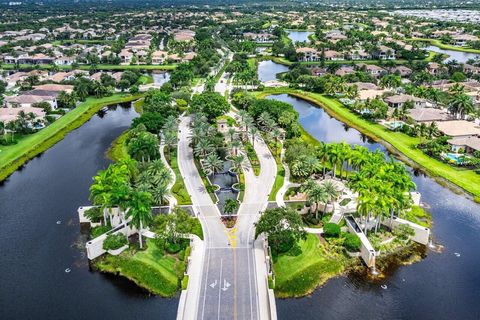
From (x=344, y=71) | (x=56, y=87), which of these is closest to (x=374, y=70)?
(x=344, y=71)

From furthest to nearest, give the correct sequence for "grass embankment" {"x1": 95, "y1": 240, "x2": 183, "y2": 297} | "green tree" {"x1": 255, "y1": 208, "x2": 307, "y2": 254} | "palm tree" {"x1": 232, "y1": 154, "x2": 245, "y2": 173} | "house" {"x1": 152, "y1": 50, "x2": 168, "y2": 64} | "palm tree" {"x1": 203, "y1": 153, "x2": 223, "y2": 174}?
1. "house" {"x1": 152, "y1": 50, "x2": 168, "y2": 64}
2. "palm tree" {"x1": 232, "y1": 154, "x2": 245, "y2": 173}
3. "palm tree" {"x1": 203, "y1": 153, "x2": 223, "y2": 174}
4. "green tree" {"x1": 255, "y1": 208, "x2": 307, "y2": 254}
5. "grass embankment" {"x1": 95, "y1": 240, "x2": 183, "y2": 297}

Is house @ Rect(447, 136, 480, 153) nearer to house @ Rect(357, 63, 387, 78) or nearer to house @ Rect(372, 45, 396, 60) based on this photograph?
house @ Rect(357, 63, 387, 78)

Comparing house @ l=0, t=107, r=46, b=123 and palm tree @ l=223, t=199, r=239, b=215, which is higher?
house @ l=0, t=107, r=46, b=123

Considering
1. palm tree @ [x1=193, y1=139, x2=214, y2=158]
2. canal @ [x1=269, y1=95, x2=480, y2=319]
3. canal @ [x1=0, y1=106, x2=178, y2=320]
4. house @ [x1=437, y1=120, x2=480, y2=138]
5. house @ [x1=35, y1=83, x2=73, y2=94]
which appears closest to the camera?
canal @ [x1=269, y1=95, x2=480, y2=319]

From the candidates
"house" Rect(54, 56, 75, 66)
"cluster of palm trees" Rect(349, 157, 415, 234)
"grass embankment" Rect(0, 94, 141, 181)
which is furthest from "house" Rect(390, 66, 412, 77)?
"house" Rect(54, 56, 75, 66)

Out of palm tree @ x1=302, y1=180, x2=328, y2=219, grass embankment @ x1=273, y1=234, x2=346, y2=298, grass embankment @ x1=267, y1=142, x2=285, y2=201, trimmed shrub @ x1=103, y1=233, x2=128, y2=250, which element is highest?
palm tree @ x1=302, y1=180, x2=328, y2=219

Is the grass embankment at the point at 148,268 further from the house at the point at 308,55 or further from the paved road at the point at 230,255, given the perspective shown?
the house at the point at 308,55

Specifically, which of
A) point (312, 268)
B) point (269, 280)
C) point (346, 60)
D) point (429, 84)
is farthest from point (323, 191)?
point (346, 60)

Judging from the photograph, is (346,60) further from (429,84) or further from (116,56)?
(116,56)
